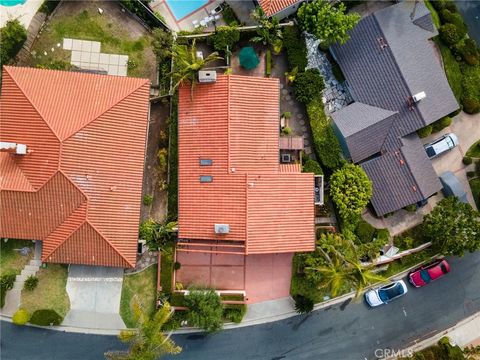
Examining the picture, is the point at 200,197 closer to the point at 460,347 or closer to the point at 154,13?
the point at 154,13

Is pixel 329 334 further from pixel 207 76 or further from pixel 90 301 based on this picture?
pixel 207 76

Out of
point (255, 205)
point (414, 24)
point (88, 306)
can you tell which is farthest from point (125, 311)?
point (414, 24)

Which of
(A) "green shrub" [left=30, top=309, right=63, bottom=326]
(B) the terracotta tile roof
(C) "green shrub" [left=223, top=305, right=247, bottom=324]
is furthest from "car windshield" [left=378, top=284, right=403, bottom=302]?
(A) "green shrub" [left=30, top=309, right=63, bottom=326]

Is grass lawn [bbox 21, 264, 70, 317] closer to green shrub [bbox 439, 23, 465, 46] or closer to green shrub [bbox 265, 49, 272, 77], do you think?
green shrub [bbox 265, 49, 272, 77]

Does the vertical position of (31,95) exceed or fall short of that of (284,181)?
it exceeds it

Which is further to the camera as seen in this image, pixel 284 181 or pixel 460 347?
pixel 460 347

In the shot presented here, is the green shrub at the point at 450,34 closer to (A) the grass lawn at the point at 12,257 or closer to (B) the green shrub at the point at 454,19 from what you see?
(B) the green shrub at the point at 454,19

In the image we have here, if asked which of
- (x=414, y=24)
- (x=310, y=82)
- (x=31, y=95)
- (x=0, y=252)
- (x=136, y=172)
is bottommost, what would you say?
(x=0, y=252)
